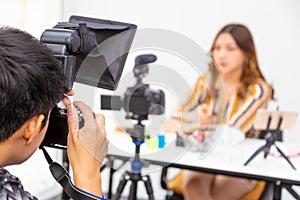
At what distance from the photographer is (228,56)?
2605 mm

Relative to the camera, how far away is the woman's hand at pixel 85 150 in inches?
31.9

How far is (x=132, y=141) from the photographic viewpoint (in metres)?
1.31

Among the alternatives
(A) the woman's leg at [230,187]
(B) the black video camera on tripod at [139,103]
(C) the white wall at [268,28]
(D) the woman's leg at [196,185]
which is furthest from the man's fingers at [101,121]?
(C) the white wall at [268,28]

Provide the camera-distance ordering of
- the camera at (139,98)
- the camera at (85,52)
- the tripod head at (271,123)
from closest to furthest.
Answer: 1. the camera at (85,52)
2. the camera at (139,98)
3. the tripod head at (271,123)

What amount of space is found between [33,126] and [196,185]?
5.49 feet

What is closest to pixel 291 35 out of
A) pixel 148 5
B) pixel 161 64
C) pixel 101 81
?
pixel 148 5

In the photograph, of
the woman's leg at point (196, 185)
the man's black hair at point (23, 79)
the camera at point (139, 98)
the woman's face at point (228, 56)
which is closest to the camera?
the man's black hair at point (23, 79)

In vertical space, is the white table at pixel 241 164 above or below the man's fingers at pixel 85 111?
below

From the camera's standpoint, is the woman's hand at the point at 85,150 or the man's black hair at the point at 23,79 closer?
the man's black hair at the point at 23,79

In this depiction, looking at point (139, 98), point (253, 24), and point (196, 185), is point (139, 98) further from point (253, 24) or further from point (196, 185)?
point (253, 24)

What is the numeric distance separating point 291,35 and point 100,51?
2.19 meters

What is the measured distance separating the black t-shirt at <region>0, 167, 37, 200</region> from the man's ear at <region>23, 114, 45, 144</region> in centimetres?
7

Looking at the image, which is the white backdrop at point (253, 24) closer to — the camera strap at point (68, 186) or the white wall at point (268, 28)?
the white wall at point (268, 28)

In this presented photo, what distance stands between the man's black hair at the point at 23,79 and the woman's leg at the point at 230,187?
5.67 feet
